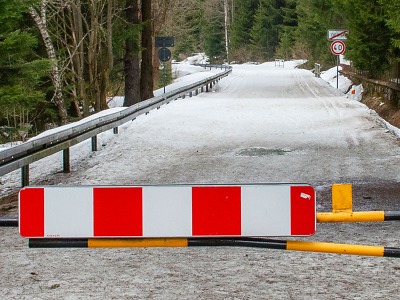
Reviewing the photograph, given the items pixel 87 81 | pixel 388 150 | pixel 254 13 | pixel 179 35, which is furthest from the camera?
pixel 254 13

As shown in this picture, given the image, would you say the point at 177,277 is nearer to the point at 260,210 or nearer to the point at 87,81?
the point at 260,210

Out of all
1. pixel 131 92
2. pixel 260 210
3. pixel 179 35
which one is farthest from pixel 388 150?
pixel 179 35

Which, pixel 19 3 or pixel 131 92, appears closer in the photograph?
pixel 19 3

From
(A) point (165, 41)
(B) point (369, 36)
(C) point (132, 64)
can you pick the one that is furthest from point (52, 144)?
(A) point (165, 41)

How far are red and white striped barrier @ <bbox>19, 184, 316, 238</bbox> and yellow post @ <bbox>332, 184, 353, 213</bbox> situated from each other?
0.25 m

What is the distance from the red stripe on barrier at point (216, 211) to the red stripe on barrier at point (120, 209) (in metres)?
0.33

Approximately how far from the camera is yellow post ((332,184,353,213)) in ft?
15.0

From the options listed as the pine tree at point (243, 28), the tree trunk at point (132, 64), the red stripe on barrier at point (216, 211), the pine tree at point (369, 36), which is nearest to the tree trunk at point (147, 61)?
the tree trunk at point (132, 64)

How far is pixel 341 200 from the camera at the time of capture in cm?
463

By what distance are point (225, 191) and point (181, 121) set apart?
15.8m

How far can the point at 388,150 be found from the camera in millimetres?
13922

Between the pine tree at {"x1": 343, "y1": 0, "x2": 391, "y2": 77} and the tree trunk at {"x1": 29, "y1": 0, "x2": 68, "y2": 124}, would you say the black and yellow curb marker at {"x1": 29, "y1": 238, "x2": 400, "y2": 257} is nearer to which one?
the pine tree at {"x1": 343, "y1": 0, "x2": 391, "y2": 77}

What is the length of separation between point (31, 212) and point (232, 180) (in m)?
6.62

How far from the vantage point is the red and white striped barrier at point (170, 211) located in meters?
4.40
